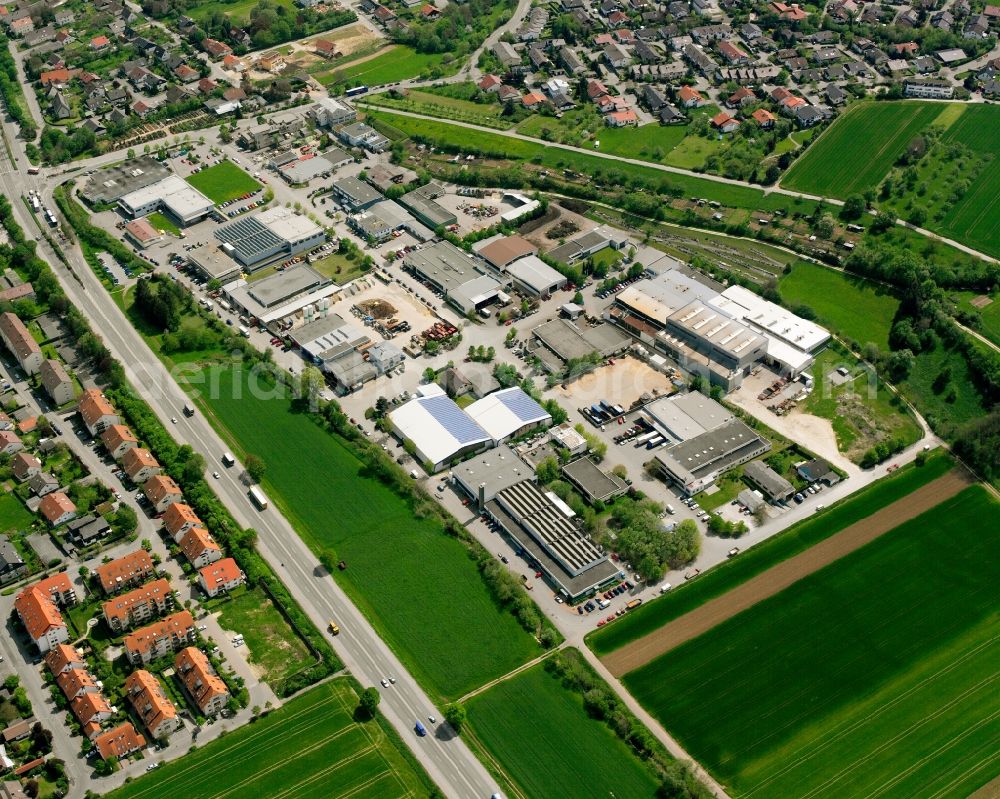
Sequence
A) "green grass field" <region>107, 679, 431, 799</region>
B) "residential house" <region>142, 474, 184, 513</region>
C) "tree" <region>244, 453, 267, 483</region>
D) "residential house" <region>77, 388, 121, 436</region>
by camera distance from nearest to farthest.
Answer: "green grass field" <region>107, 679, 431, 799</region>
"residential house" <region>142, 474, 184, 513</region>
"tree" <region>244, 453, 267, 483</region>
"residential house" <region>77, 388, 121, 436</region>

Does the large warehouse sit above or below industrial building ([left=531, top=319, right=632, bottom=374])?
below

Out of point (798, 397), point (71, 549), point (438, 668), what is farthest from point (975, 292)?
point (71, 549)

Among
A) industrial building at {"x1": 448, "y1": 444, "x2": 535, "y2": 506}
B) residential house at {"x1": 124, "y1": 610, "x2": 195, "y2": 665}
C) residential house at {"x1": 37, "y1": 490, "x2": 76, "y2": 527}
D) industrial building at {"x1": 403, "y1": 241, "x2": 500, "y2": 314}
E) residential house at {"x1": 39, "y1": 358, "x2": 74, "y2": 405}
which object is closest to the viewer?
residential house at {"x1": 124, "y1": 610, "x2": 195, "y2": 665}

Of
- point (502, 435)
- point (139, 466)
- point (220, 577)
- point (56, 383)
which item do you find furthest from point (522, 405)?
point (56, 383)

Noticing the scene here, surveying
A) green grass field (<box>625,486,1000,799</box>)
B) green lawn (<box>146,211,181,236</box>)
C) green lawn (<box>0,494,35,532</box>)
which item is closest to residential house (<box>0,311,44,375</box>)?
green lawn (<box>0,494,35,532</box>)

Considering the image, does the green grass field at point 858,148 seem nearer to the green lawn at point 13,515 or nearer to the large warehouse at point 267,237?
the large warehouse at point 267,237

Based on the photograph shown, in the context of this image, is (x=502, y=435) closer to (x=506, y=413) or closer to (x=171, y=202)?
(x=506, y=413)

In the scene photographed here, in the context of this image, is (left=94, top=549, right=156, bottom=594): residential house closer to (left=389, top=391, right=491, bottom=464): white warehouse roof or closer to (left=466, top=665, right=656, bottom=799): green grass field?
(left=389, top=391, right=491, bottom=464): white warehouse roof
